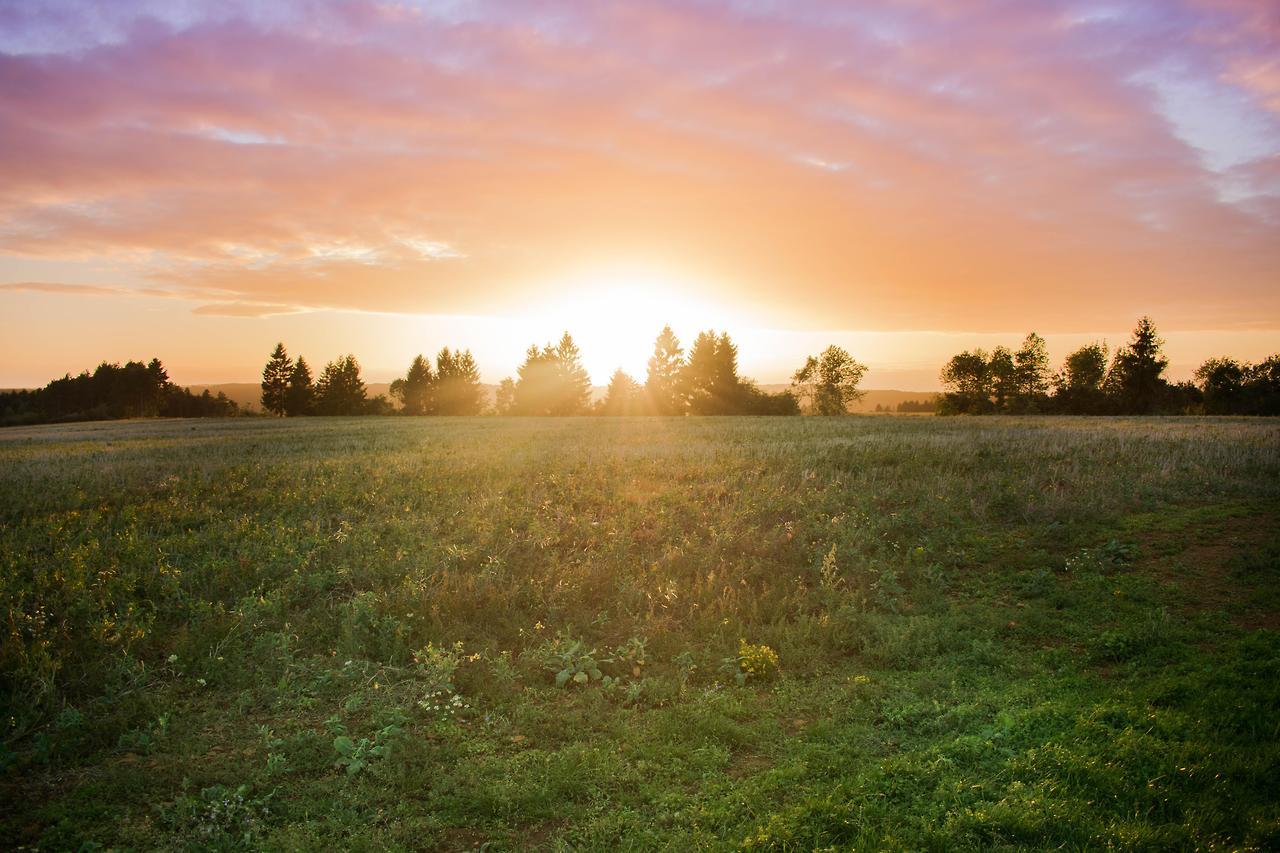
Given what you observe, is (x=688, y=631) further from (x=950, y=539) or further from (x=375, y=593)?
(x=950, y=539)

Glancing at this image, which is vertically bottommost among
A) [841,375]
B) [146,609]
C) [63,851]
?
[63,851]

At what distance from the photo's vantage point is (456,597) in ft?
28.7

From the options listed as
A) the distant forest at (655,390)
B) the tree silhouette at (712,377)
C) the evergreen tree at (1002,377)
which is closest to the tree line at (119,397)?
the distant forest at (655,390)

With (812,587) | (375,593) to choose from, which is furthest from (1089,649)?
(375,593)

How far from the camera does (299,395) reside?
296ft

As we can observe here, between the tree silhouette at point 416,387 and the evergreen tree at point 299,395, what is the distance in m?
11.6

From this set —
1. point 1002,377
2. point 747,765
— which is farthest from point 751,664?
point 1002,377

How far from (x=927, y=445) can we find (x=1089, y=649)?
14.0 metres

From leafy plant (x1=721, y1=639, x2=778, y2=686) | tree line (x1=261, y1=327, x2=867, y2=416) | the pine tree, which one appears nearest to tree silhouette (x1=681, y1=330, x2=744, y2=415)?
tree line (x1=261, y1=327, x2=867, y2=416)

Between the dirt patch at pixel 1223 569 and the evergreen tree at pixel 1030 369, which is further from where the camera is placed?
the evergreen tree at pixel 1030 369

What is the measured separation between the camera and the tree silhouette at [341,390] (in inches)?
3511

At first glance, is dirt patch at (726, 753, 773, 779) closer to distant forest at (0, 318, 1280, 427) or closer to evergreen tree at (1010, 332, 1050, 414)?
distant forest at (0, 318, 1280, 427)

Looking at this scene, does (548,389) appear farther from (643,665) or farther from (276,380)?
(643,665)

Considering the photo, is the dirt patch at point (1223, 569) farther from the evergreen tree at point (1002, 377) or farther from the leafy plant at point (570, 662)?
the evergreen tree at point (1002, 377)
